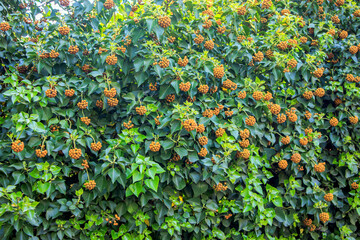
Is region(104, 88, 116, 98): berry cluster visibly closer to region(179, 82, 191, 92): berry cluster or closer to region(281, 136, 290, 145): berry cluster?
region(179, 82, 191, 92): berry cluster

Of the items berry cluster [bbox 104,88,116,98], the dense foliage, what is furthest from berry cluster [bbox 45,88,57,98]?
berry cluster [bbox 104,88,116,98]

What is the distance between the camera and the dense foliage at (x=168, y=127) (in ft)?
7.71

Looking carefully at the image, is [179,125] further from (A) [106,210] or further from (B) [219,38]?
(B) [219,38]

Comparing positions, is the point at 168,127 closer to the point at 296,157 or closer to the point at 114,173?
the point at 114,173

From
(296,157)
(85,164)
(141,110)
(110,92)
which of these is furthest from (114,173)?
(296,157)

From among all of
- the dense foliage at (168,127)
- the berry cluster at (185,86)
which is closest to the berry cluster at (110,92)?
the dense foliage at (168,127)

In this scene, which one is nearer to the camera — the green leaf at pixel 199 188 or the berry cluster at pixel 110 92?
the berry cluster at pixel 110 92

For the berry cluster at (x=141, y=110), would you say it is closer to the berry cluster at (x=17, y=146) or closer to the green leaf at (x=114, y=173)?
the green leaf at (x=114, y=173)

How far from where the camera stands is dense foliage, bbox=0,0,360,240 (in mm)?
2350

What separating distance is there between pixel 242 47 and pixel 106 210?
1979 mm

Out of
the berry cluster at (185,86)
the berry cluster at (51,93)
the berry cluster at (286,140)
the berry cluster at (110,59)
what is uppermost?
the berry cluster at (110,59)

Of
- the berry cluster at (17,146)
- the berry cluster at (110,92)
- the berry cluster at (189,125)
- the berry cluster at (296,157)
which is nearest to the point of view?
the berry cluster at (17,146)

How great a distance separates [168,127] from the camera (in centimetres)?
263

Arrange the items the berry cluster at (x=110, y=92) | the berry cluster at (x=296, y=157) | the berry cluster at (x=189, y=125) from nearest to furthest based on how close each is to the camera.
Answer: the berry cluster at (x=189, y=125) < the berry cluster at (x=110, y=92) < the berry cluster at (x=296, y=157)
